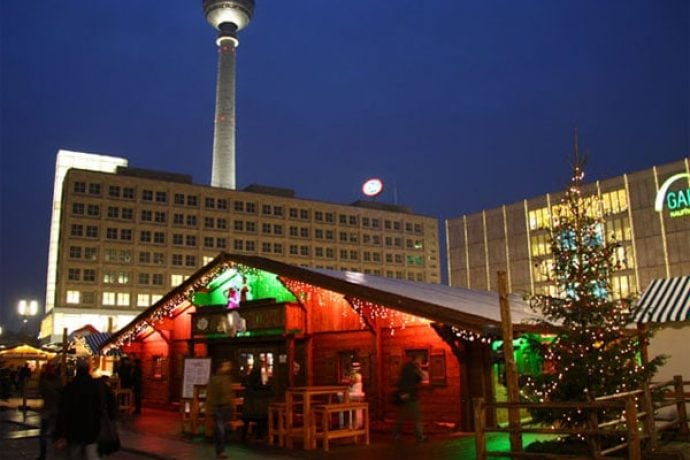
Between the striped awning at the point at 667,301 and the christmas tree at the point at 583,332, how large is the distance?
10.9 ft

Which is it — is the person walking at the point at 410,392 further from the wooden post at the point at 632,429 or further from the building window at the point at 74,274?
the building window at the point at 74,274

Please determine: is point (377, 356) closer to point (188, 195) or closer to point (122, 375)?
point (122, 375)

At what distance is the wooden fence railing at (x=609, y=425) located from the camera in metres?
8.65

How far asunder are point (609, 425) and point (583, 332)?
83.1 inches

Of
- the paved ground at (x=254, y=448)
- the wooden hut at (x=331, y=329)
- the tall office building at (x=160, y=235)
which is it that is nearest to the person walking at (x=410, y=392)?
the paved ground at (x=254, y=448)

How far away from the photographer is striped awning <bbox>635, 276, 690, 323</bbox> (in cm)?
1601

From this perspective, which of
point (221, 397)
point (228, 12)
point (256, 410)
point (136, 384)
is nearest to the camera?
Answer: point (221, 397)

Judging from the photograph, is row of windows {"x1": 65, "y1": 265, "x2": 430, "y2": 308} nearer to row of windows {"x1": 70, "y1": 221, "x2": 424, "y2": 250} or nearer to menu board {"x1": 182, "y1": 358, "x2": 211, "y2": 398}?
row of windows {"x1": 70, "y1": 221, "x2": 424, "y2": 250}

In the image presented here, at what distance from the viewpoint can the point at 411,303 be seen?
51.1 ft

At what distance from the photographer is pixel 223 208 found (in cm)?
9025

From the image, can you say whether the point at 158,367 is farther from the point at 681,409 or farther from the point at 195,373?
the point at 681,409

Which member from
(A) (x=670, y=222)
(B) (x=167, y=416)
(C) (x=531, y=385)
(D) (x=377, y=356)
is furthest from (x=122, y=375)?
(A) (x=670, y=222)

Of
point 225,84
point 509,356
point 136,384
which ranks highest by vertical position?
point 225,84

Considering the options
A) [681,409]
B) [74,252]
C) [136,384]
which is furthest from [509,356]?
[74,252]
